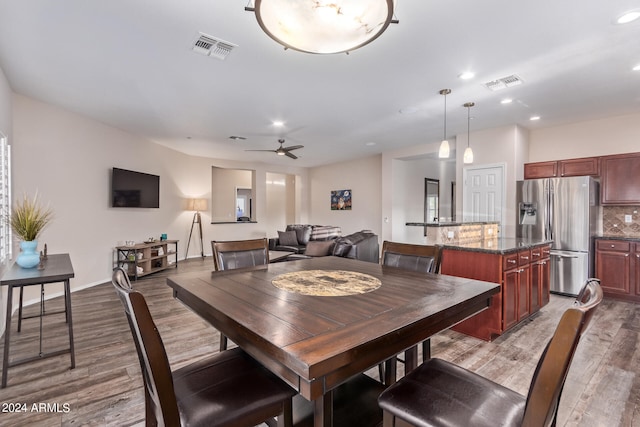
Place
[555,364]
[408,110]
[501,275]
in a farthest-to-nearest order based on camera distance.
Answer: [408,110]
[501,275]
[555,364]

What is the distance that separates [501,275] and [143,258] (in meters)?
5.60

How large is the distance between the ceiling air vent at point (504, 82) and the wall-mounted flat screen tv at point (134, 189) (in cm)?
567

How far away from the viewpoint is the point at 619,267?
13.5ft

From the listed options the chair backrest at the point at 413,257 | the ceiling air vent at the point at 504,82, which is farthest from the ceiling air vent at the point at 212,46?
the ceiling air vent at the point at 504,82

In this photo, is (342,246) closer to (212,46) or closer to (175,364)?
(175,364)

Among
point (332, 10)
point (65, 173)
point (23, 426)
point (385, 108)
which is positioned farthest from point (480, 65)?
point (65, 173)

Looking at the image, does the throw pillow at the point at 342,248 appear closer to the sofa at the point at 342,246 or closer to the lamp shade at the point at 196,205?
the sofa at the point at 342,246

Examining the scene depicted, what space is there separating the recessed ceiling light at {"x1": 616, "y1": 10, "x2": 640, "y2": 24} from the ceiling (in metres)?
0.06

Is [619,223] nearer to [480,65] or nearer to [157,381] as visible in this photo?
[480,65]

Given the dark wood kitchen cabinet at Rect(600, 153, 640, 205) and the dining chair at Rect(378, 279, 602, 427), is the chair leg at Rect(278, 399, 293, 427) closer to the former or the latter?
the dining chair at Rect(378, 279, 602, 427)

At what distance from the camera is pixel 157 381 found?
938 mm

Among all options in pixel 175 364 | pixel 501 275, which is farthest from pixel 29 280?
pixel 501 275

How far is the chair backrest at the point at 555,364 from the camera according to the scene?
771mm

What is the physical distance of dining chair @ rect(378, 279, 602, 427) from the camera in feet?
2.58
